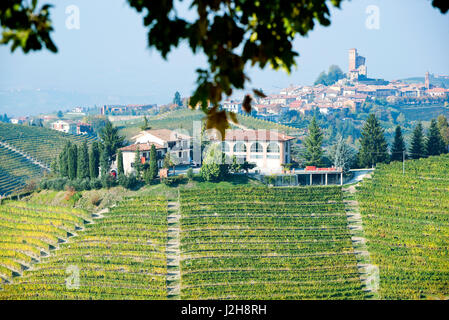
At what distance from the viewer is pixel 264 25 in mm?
3350

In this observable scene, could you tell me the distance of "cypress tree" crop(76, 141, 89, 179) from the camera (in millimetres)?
29938

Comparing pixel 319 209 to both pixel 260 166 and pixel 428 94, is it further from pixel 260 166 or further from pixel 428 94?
pixel 428 94

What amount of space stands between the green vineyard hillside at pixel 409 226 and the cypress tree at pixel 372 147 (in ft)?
7.24

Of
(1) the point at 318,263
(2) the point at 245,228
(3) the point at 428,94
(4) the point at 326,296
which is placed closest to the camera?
(4) the point at 326,296

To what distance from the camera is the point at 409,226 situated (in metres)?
23.9

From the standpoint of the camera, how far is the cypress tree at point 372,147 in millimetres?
32438

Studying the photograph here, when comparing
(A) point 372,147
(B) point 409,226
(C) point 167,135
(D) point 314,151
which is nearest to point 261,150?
(D) point 314,151

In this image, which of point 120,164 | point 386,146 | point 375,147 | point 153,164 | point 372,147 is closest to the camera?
point 153,164

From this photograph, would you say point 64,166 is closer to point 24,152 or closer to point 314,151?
point 314,151

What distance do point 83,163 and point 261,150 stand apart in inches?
377

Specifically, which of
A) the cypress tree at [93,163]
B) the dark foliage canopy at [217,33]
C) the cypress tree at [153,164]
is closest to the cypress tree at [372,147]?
the cypress tree at [153,164]
